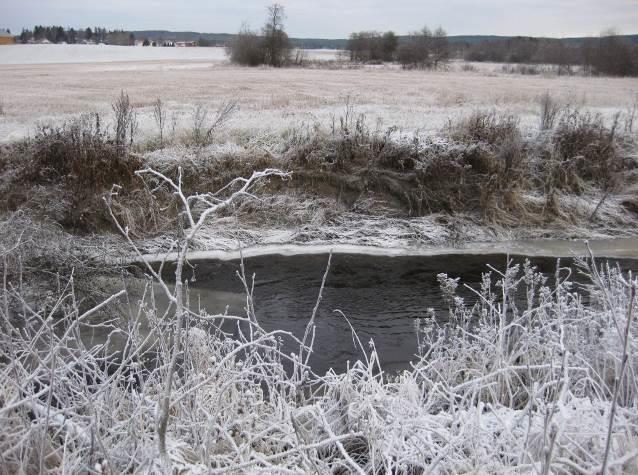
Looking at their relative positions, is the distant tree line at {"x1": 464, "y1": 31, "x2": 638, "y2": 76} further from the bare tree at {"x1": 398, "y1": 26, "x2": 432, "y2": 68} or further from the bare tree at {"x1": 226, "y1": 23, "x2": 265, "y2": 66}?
the bare tree at {"x1": 226, "y1": 23, "x2": 265, "y2": 66}

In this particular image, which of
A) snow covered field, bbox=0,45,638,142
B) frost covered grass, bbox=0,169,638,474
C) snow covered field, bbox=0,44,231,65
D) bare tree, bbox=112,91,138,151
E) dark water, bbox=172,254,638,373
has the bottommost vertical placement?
dark water, bbox=172,254,638,373

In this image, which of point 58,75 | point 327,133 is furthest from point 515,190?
point 58,75

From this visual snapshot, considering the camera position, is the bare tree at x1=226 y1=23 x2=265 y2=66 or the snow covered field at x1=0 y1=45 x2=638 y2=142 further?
the bare tree at x1=226 y1=23 x2=265 y2=66

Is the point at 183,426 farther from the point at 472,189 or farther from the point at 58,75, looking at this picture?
the point at 58,75

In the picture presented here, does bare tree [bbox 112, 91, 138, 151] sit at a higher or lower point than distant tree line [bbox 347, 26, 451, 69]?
lower

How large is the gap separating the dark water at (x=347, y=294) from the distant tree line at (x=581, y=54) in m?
26.5

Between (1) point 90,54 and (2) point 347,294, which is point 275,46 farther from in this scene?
(2) point 347,294

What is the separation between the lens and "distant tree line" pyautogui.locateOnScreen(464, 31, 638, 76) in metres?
32.5

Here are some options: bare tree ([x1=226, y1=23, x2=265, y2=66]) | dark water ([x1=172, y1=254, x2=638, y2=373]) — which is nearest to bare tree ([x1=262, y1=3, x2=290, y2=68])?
bare tree ([x1=226, y1=23, x2=265, y2=66])

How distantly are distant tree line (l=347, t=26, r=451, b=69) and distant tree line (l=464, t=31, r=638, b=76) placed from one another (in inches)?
238

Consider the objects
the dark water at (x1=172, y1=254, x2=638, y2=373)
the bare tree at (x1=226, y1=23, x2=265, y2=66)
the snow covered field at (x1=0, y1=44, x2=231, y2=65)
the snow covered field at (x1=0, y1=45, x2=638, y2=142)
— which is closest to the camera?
the dark water at (x1=172, y1=254, x2=638, y2=373)

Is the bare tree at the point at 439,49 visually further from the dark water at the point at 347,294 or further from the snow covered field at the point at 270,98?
the dark water at the point at 347,294

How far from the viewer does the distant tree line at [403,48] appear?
46156 millimetres

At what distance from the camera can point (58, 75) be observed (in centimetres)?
2764
